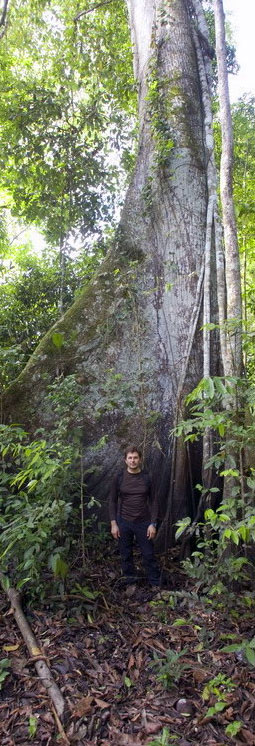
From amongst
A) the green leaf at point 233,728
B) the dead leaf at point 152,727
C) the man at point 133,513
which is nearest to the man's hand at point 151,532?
the man at point 133,513

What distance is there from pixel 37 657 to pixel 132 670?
0.61m

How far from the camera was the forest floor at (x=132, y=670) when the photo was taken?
8.71ft

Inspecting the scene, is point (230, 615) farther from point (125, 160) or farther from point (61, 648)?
point (125, 160)

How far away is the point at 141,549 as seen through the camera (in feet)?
14.4

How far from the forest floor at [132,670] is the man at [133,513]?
10.4 inches

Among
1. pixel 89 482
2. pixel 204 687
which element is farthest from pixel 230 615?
pixel 89 482

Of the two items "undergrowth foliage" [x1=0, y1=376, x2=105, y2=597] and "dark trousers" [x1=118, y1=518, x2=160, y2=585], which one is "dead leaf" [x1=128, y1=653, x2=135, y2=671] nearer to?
"undergrowth foliage" [x1=0, y1=376, x2=105, y2=597]

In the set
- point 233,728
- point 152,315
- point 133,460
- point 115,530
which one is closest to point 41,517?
point 115,530

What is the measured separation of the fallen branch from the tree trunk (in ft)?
4.62

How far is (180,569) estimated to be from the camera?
446cm

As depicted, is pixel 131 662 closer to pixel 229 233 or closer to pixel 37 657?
pixel 37 657

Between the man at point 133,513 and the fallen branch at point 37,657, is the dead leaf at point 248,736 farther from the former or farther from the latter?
the man at point 133,513

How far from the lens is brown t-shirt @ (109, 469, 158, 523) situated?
4.41 metres

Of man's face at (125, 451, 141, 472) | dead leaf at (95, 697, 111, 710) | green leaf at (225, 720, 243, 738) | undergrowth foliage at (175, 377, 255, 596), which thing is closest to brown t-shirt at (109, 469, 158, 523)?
man's face at (125, 451, 141, 472)
